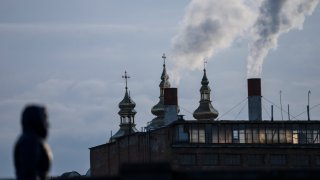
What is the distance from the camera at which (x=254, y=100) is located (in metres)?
120

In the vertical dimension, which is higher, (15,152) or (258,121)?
(258,121)

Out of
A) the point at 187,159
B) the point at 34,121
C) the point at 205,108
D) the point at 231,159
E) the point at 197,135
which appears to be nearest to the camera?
the point at 34,121

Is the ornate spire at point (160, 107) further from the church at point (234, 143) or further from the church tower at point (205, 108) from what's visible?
the church at point (234, 143)

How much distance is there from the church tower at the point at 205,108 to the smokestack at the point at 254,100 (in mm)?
27626

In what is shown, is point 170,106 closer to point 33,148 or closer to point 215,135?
point 215,135

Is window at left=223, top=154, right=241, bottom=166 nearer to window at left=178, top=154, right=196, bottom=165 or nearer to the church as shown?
the church

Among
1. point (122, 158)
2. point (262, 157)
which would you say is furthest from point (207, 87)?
point (262, 157)

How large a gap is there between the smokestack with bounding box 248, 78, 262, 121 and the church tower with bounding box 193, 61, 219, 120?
2763 cm

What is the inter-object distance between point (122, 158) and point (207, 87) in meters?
36.4

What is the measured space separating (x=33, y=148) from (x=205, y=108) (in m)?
131

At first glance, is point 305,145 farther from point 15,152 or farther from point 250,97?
point 15,152

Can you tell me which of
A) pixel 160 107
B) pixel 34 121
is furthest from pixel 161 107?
pixel 34 121

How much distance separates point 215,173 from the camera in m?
24.1

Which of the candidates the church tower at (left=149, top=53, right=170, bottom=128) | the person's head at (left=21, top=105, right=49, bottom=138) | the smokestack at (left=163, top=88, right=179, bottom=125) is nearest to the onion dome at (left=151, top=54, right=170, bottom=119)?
the church tower at (left=149, top=53, right=170, bottom=128)
